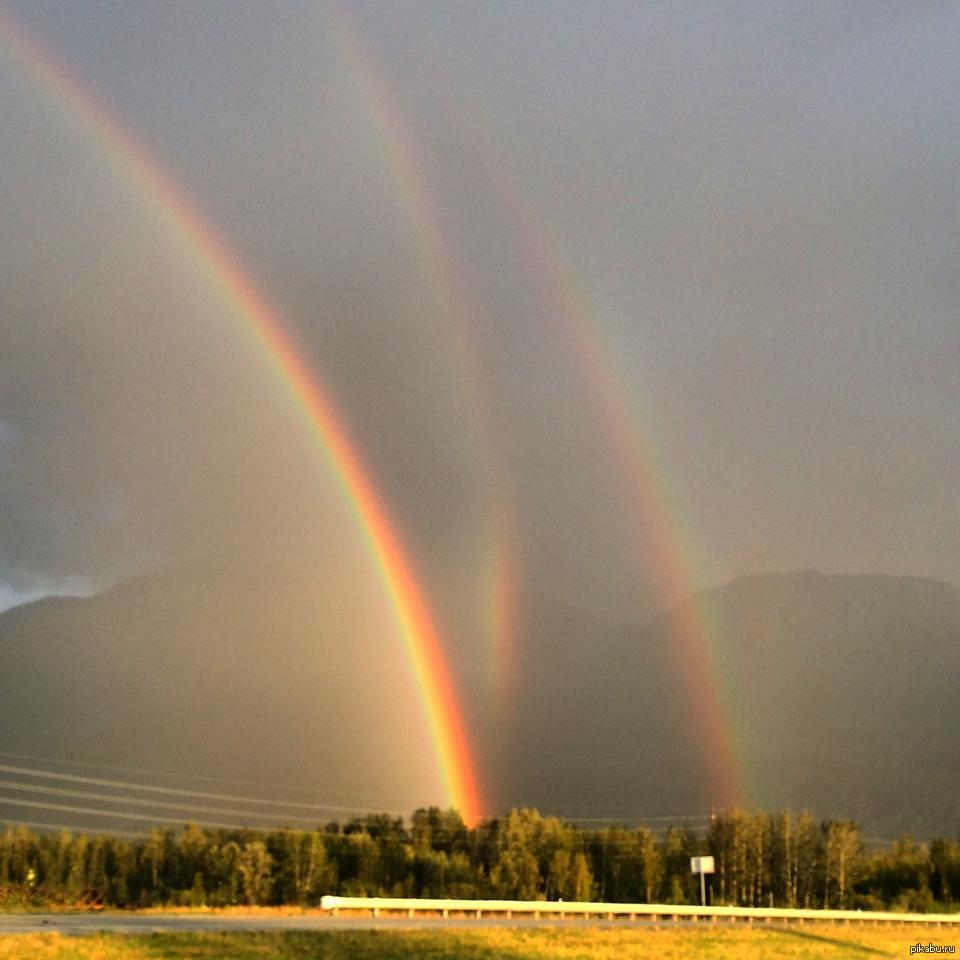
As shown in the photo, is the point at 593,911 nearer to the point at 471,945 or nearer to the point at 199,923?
the point at 199,923

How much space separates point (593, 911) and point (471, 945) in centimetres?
2317

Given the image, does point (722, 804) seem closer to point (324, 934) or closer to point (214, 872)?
point (214, 872)

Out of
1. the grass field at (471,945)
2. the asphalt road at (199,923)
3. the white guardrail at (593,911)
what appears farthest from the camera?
the white guardrail at (593,911)

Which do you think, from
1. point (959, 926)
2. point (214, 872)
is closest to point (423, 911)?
point (959, 926)

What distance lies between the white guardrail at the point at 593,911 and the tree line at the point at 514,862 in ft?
109

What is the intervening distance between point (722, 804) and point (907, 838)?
18.2 meters

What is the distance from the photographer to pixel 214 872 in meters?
99.2

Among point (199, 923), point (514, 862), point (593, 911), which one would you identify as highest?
point (514, 862)

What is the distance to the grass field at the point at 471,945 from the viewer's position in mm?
27531

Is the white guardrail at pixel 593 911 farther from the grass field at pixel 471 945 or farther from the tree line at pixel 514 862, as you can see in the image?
the tree line at pixel 514 862

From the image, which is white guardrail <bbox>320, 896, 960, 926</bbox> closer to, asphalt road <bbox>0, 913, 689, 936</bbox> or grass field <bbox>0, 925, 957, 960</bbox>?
asphalt road <bbox>0, 913, 689, 936</bbox>

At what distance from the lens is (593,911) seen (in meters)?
54.4

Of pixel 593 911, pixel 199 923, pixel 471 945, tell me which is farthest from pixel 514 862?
pixel 471 945

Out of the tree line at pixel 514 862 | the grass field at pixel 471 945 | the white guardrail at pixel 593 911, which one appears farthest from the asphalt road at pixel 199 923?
the tree line at pixel 514 862
